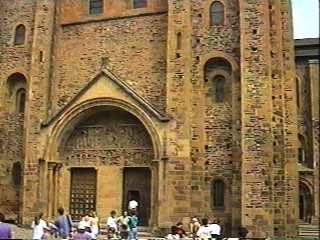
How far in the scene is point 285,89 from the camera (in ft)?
76.2

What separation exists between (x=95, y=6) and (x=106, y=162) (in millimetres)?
8542

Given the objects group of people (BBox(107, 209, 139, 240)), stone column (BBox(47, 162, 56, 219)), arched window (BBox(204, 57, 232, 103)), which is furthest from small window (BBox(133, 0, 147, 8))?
group of people (BBox(107, 209, 139, 240))

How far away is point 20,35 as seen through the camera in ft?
92.5

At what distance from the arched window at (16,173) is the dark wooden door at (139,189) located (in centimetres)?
587

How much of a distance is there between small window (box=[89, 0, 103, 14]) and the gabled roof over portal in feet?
14.1

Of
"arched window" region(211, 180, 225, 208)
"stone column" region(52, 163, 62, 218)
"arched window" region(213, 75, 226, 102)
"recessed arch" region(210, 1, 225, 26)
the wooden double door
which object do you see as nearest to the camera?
"arched window" region(211, 180, 225, 208)

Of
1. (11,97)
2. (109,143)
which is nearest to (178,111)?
(109,143)

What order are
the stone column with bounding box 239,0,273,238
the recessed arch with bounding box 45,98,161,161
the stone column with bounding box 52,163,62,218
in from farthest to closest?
the stone column with bounding box 52,163,62,218 → the recessed arch with bounding box 45,98,161,161 → the stone column with bounding box 239,0,273,238

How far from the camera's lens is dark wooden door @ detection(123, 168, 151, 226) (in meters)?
24.8

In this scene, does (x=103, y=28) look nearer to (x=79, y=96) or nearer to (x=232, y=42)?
(x=79, y=96)

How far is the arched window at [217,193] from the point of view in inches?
918

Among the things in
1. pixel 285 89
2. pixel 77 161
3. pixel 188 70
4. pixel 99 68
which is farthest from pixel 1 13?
pixel 285 89

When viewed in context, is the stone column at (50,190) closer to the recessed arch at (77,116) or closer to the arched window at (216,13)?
the recessed arch at (77,116)

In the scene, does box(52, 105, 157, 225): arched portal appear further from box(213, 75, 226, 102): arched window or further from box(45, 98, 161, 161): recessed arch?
box(213, 75, 226, 102): arched window
